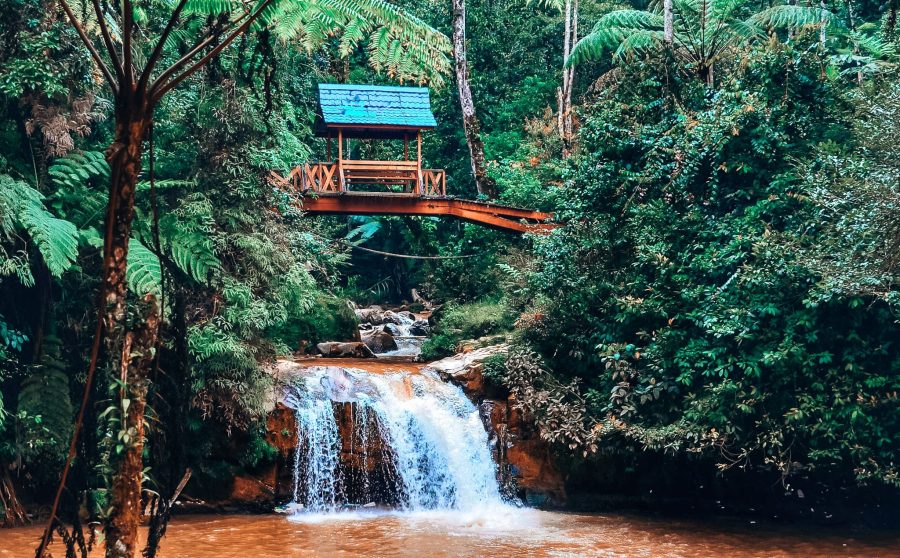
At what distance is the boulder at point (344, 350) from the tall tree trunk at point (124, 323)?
12043mm

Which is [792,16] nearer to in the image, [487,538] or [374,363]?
[374,363]

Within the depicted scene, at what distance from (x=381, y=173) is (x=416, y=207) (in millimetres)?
2825

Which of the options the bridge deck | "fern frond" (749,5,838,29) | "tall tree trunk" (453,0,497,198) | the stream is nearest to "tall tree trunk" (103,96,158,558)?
the stream

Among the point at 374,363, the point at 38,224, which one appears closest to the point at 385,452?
the point at 374,363

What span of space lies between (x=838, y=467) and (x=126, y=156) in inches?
332

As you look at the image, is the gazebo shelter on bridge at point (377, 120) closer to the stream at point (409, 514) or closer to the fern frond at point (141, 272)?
the stream at point (409, 514)

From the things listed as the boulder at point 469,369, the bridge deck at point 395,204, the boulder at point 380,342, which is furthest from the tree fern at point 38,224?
the boulder at point 380,342

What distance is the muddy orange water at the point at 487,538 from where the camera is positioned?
8.38m

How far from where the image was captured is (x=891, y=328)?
8773 mm

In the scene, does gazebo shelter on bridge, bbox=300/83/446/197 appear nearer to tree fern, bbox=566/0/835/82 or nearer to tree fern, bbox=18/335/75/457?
tree fern, bbox=566/0/835/82

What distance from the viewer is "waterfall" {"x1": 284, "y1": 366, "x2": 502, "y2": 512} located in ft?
35.0

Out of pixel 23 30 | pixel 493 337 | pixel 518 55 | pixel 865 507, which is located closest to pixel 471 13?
pixel 518 55

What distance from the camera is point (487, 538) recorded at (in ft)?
29.7

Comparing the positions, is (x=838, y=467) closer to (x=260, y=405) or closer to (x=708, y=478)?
(x=708, y=478)
